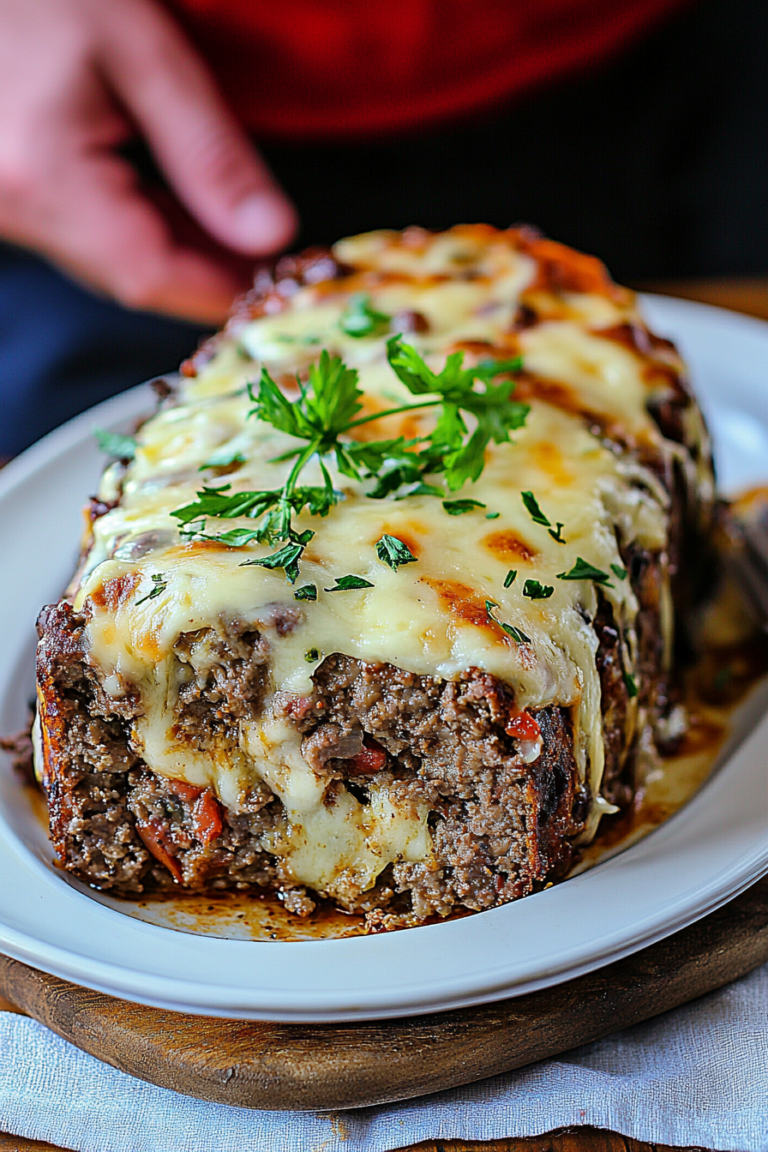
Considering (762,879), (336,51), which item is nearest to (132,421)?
(336,51)

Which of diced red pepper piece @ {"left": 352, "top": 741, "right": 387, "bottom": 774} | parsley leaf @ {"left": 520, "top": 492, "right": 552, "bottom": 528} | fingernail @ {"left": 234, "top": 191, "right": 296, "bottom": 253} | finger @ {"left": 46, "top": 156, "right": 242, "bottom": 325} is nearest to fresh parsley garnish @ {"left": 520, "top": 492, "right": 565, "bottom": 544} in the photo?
parsley leaf @ {"left": 520, "top": 492, "right": 552, "bottom": 528}

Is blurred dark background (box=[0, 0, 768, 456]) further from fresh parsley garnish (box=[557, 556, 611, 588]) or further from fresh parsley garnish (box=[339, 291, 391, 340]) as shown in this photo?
fresh parsley garnish (box=[557, 556, 611, 588])

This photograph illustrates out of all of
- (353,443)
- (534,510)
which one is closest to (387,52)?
(353,443)

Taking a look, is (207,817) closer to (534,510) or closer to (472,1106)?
(472,1106)

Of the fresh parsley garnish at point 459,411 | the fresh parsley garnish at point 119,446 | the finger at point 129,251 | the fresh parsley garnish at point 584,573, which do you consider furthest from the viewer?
the finger at point 129,251

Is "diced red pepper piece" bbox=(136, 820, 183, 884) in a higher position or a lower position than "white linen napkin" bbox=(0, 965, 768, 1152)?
higher

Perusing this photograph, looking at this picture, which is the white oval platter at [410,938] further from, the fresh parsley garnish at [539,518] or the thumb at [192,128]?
the thumb at [192,128]

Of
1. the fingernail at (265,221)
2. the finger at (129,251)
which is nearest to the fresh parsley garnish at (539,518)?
the fingernail at (265,221)
